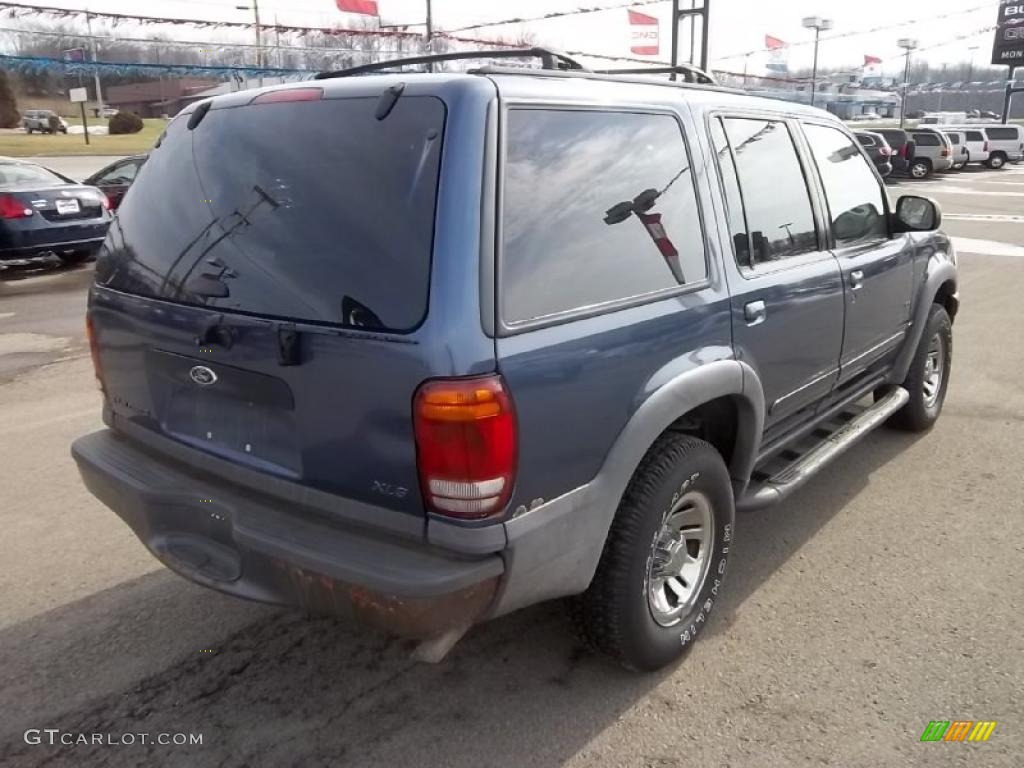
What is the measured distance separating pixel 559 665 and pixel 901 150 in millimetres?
32173

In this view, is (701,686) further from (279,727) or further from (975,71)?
(975,71)

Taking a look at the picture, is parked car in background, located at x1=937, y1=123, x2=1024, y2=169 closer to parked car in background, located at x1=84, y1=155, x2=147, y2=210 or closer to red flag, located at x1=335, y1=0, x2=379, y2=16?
red flag, located at x1=335, y1=0, x2=379, y2=16

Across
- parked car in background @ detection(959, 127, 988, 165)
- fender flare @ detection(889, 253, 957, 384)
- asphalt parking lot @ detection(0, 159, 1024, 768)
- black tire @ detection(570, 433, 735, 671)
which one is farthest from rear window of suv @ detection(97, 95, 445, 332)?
parked car in background @ detection(959, 127, 988, 165)

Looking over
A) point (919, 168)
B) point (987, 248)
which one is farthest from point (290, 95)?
point (919, 168)

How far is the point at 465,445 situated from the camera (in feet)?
7.03

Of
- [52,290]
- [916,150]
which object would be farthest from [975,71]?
[52,290]

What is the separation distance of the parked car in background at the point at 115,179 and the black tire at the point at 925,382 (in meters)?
12.6

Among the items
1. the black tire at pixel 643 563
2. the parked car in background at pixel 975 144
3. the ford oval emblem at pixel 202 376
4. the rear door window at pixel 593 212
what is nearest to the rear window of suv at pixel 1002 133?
the parked car in background at pixel 975 144

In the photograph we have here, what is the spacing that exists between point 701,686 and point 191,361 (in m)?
1.98

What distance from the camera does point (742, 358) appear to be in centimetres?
303

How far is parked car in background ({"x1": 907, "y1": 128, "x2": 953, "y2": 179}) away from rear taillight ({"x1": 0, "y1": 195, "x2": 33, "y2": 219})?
29.3 m

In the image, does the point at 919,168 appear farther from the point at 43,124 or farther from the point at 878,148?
the point at 43,124

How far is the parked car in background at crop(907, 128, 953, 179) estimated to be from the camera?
30172 millimetres

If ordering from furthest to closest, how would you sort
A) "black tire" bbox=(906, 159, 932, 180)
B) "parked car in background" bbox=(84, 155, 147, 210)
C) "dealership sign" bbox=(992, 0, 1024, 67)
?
"dealership sign" bbox=(992, 0, 1024, 67) < "black tire" bbox=(906, 159, 932, 180) < "parked car in background" bbox=(84, 155, 147, 210)
